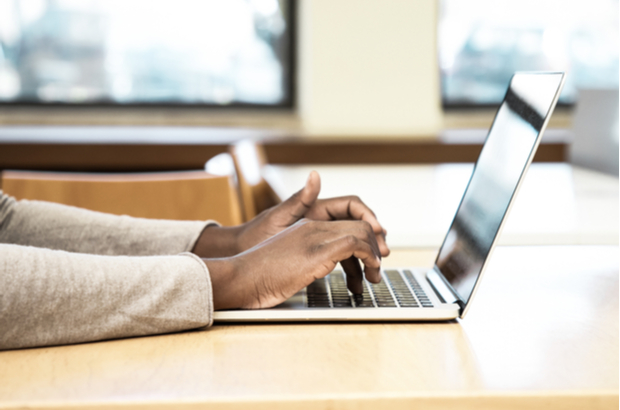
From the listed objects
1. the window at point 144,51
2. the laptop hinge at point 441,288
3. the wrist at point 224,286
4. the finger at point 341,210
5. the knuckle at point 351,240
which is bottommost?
the laptop hinge at point 441,288

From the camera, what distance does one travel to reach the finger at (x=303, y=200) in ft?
2.86

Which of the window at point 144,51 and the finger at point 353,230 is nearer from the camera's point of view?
the finger at point 353,230

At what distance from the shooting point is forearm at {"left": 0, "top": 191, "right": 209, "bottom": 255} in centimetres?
90

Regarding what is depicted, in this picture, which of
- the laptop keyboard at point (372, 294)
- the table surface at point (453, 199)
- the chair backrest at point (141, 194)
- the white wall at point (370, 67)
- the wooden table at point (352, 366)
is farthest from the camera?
the white wall at point (370, 67)

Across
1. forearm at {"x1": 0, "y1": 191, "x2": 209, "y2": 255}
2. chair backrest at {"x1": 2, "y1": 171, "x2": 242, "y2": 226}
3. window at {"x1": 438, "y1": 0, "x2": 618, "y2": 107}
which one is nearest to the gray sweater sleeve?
forearm at {"x1": 0, "y1": 191, "x2": 209, "y2": 255}

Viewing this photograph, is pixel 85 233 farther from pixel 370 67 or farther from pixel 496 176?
pixel 370 67

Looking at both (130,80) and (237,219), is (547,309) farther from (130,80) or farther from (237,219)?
(130,80)

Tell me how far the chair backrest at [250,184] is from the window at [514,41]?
1.98 meters

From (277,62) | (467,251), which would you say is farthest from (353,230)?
(277,62)

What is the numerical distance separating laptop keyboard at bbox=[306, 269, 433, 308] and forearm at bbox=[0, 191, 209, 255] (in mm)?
246

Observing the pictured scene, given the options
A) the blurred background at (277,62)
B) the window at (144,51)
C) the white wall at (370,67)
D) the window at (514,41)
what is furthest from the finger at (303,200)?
the window at (514,41)

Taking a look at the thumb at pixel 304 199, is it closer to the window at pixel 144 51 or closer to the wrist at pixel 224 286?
the wrist at pixel 224 286

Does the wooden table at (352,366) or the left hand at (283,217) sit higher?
the left hand at (283,217)

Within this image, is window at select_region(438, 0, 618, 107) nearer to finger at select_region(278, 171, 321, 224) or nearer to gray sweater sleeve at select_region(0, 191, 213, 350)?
finger at select_region(278, 171, 321, 224)
